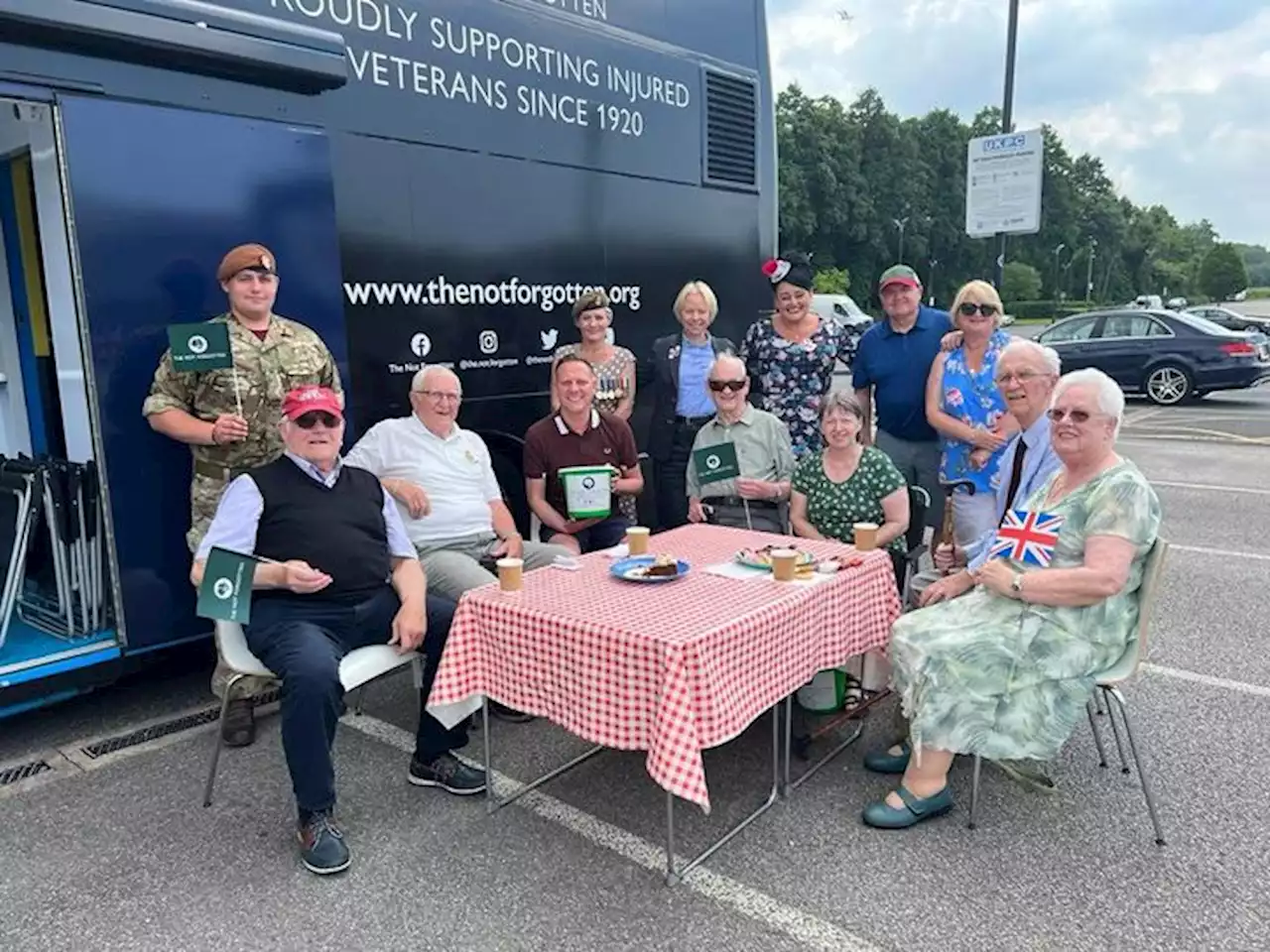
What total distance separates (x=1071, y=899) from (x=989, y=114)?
69047mm

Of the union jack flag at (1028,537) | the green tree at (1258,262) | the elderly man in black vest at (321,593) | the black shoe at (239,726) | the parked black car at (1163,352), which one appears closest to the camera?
the elderly man in black vest at (321,593)

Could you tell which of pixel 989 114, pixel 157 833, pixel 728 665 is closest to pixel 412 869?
pixel 157 833

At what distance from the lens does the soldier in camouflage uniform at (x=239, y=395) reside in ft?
10.7

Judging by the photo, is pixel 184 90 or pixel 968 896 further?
pixel 184 90

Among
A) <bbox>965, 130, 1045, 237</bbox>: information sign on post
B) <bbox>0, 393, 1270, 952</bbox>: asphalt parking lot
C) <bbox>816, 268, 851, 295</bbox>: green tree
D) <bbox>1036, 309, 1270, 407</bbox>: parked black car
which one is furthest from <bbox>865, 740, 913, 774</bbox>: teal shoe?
<bbox>816, 268, 851, 295</bbox>: green tree

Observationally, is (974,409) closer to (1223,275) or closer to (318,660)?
(318,660)

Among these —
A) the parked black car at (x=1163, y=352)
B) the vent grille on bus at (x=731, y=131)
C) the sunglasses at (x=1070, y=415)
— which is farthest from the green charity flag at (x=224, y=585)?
the parked black car at (x=1163, y=352)

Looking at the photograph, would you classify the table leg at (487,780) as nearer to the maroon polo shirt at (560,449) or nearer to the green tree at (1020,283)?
the maroon polo shirt at (560,449)

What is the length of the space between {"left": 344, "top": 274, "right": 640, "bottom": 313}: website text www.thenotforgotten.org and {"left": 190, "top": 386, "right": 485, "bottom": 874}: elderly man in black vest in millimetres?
1063

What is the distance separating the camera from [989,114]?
208 feet

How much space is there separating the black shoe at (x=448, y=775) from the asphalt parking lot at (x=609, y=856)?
45 mm

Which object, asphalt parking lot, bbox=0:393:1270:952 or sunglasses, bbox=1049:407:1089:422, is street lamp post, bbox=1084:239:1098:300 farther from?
sunglasses, bbox=1049:407:1089:422

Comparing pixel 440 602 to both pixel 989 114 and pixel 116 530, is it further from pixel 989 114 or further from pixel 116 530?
pixel 989 114

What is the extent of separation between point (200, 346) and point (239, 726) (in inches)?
52.6
